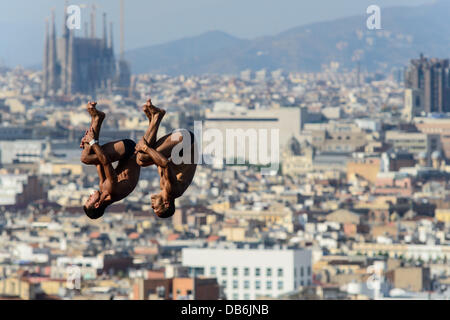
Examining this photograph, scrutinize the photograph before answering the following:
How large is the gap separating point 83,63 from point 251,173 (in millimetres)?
36452

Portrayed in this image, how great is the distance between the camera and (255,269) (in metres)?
33.5

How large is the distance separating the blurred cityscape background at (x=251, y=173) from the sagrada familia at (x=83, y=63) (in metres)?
0.08

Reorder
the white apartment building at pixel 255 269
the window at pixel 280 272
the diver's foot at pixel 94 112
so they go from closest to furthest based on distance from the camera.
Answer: the diver's foot at pixel 94 112, the white apartment building at pixel 255 269, the window at pixel 280 272

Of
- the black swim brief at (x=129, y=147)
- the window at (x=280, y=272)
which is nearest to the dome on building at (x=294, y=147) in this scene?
the window at (x=280, y=272)

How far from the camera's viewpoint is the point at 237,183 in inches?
2441

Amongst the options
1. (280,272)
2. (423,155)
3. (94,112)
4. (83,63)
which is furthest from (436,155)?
(94,112)

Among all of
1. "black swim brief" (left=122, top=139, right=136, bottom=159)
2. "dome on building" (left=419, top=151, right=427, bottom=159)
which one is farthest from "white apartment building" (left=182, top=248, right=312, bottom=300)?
"dome on building" (left=419, top=151, right=427, bottom=159)

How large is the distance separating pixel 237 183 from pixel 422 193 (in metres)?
7.06

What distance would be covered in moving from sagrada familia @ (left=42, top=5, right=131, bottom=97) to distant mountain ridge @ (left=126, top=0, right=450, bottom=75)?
13870 mm

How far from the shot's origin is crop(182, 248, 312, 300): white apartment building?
32.9 m

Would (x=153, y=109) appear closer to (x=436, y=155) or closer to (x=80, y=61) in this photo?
(x=436, y=155)

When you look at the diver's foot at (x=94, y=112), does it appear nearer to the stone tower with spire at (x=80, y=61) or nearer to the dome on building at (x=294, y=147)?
the dome on building at (x=294, y=147)

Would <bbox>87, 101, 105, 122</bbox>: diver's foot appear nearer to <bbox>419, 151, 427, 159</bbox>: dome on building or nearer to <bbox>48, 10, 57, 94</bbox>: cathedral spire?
<bbox>419, 151, 427, 159</bbox>: dome on building

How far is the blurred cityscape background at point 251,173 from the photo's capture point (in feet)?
111
